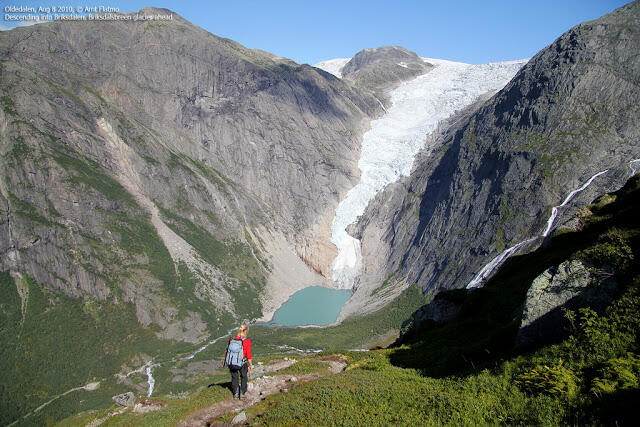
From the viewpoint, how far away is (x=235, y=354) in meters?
17.9

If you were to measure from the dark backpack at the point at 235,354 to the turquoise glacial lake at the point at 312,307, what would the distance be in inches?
4116

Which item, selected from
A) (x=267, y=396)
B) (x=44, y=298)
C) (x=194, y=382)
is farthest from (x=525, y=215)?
(x=44, y=298)

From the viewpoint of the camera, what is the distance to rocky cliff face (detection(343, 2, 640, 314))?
93.8m

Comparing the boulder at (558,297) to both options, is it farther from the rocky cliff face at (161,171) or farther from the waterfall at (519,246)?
the rocky cliff face at (161,171)

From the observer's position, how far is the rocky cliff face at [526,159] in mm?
93750

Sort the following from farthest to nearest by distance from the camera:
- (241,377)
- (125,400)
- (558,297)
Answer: (125,400), (241,377), (558,297)

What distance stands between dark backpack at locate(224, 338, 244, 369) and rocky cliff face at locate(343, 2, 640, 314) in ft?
253

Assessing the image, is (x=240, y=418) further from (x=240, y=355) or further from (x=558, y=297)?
(x=558, y=297)

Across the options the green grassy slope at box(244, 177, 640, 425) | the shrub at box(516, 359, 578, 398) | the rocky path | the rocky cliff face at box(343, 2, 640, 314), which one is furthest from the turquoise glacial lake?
the shrub at box(516, 359, 578, 398)

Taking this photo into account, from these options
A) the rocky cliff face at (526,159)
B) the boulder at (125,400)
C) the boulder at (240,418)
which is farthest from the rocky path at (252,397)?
the rocky cliff face at (526,159)

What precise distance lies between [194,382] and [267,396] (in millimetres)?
72925

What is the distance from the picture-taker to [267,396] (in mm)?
19078

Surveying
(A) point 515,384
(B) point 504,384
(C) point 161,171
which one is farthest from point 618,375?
(C) point 161,171

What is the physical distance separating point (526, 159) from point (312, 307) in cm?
7569
